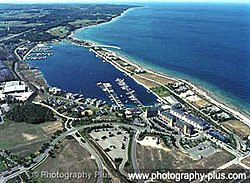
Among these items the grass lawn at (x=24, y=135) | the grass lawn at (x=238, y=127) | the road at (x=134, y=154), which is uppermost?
the grass lawn at (x=238, y=127)

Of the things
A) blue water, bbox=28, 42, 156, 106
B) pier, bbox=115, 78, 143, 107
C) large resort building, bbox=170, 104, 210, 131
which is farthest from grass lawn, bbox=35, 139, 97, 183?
blue water, bbox=28, 42, 156, 106

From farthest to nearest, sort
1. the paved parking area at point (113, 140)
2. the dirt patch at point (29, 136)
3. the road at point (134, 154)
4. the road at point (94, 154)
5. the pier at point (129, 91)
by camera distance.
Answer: the pier at point (129, 91), the dirt patch at point (29, 136), the paved parking area at point (113, 140), the road at point (134, 154), the road at point (94, 154)

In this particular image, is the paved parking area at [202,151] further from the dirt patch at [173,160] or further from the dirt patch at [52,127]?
the dirt patch at [52,127]

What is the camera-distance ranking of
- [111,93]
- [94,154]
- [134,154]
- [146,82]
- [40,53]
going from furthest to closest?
[40,53], [146,82], [111,93], [134,154], [94,154]

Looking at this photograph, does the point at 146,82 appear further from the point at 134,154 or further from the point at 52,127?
the point at 134,154

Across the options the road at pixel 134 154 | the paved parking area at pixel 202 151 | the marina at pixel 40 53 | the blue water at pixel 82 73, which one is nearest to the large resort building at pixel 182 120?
the paved parking area at pixel 202 151

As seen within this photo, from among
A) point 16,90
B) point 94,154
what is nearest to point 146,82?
point 16,90

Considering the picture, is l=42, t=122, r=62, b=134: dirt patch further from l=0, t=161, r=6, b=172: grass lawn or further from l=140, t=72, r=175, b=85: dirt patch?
l=140, t=72, r=175, b=85: dirt patch

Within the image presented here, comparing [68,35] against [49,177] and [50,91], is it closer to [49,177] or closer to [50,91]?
[50,91]

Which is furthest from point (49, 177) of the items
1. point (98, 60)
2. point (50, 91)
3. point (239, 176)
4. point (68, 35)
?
point (68, 35)
